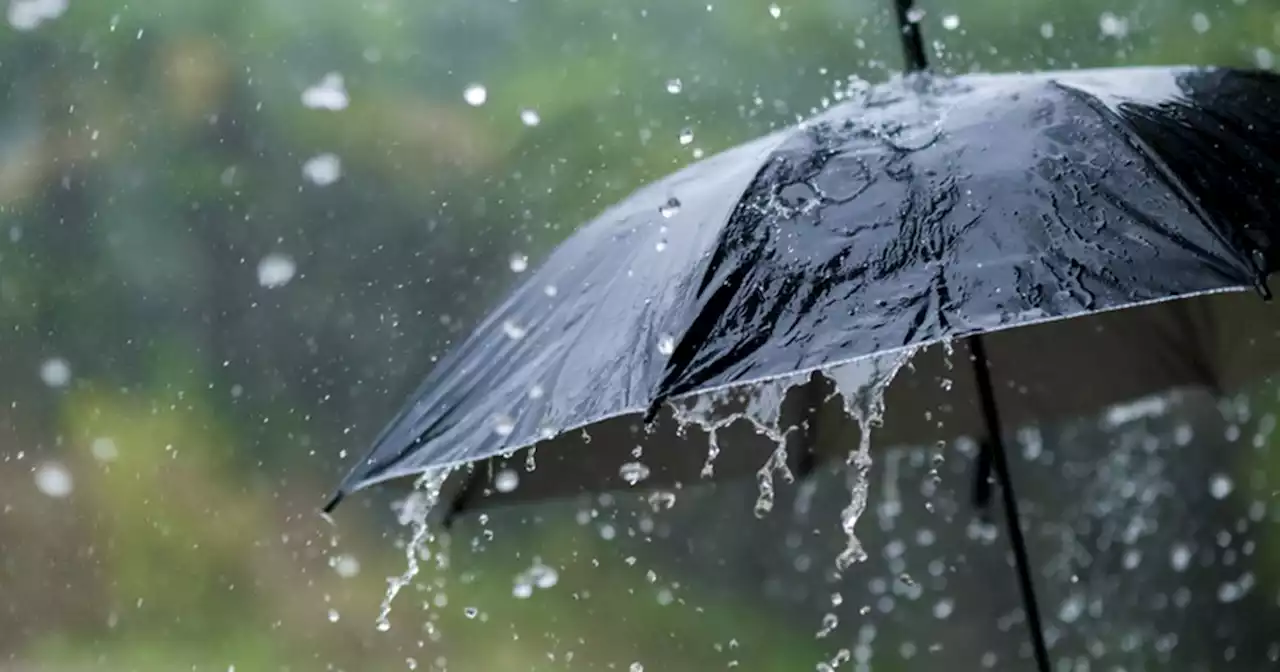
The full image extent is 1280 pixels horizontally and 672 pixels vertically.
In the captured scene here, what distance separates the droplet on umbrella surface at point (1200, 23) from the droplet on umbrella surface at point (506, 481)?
59.3 inches

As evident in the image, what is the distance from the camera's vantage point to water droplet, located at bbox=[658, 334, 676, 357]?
0.74 m

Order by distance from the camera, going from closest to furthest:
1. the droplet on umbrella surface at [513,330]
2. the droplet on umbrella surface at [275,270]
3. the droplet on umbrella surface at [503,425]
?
the droplet on umbrella surface at [503,425] → the droplet on umbrella surface at [513,330] → the droplet on umbrella surface at [275,270]

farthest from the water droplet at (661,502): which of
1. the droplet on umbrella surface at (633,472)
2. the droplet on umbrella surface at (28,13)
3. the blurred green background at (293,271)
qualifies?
the droplet on umbrella surface at (28,13)

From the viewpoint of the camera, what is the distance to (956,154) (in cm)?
84

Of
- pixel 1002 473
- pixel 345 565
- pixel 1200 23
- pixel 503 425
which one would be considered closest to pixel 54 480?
pixel 345 565

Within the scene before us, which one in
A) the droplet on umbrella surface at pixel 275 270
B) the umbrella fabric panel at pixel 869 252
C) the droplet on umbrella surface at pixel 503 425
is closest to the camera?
the umbrella fabric panel at pixel 869 252

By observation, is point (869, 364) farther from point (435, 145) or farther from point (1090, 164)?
point (435, 145)

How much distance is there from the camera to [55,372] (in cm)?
198

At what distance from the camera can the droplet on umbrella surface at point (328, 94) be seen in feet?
6.59

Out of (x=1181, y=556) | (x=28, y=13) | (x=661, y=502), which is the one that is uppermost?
(x=28, y=13)

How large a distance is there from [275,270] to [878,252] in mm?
1414

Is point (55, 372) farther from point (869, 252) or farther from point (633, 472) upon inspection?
point (869, 252)

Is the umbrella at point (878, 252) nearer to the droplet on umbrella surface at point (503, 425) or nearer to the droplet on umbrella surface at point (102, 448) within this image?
the droplet on umbrella surface at point (503, 425)

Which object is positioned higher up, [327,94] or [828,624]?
[327,94]
